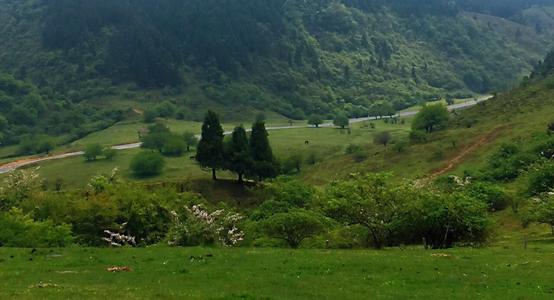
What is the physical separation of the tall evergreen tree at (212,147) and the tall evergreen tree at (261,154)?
7.65m

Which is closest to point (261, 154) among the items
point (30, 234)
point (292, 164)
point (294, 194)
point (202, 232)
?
point (294, 194)

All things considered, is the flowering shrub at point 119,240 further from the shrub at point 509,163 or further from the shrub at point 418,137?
the shrub at point 418,137

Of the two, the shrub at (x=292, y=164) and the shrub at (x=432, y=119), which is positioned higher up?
the shrub at (x=432, y=119)

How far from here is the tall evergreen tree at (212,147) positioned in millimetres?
124188

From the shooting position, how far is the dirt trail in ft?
455

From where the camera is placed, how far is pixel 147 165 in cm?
19488

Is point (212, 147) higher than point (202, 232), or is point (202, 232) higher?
point (212, 147)

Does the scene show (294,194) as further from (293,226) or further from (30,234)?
(30,234)

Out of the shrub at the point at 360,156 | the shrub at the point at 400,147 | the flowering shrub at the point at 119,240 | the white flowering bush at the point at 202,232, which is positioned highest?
the white flowering bush at the point at 202,232

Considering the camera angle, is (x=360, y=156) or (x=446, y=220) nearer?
(x=446, y=220)

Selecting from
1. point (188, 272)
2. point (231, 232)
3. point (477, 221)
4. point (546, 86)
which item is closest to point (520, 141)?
point (546, 86)

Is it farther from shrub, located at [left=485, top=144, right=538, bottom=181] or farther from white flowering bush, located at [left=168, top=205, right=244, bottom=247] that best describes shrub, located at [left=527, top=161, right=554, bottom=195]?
white flowering bush, located at [left=168, top=205, right=244, bottom=247]

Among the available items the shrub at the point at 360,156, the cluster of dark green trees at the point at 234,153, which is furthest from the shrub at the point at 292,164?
the cluster of dark green trees at the point at 234,153

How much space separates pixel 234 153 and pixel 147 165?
256 feet
